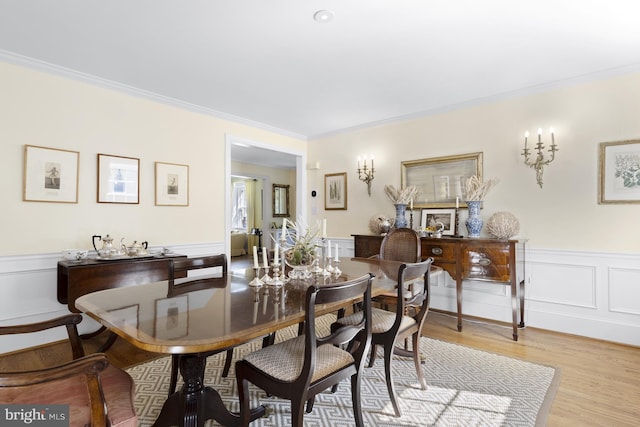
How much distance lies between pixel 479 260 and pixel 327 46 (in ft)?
8.12

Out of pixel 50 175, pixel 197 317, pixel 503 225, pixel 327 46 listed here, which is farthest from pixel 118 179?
pixel 503 225

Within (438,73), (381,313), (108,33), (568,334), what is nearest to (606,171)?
(568,334)

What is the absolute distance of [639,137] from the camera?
2.89 metres

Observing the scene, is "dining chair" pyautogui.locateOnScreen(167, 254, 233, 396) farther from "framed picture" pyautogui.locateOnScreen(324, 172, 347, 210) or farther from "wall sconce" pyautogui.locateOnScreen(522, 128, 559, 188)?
"wall sconce" pyautogui.locateOnScreen(522, 128, 559, 188)

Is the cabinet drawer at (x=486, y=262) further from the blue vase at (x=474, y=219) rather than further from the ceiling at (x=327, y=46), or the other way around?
the ceiling at (x=327, y=46)

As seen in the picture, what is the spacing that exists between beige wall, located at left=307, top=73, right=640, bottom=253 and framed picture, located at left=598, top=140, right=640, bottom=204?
56 millimetres

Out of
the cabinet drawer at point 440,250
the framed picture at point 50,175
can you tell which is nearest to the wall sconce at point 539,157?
the cabinet drawer at point 440,250

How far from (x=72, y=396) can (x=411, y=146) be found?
13.3 ft

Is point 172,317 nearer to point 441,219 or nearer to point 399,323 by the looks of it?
point 399,323

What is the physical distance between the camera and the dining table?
1.10 metres

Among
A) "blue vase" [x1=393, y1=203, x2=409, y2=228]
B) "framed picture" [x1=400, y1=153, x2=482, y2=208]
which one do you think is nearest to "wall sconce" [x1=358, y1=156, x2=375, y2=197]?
"framed picture" [x1=400, y1=153, x2=482, y2=208]

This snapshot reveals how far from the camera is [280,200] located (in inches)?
352

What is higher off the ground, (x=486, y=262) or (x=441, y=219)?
(x=441, y=219)

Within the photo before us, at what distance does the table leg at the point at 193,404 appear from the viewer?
1.42m
